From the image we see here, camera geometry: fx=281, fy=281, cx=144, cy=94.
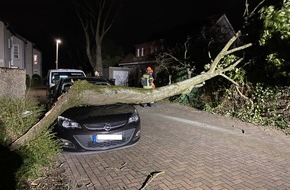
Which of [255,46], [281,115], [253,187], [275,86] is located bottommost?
[253,187]

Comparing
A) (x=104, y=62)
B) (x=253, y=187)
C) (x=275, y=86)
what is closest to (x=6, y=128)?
(x=253, y=187)

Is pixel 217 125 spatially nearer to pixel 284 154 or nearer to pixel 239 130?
pixel 239 130

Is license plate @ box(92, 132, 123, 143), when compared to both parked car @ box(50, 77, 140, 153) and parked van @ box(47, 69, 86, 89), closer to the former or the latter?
parked car @ box(50, 77, 140, 153)

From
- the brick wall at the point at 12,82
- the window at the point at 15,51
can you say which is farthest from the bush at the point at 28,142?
the window at the point at 15,51

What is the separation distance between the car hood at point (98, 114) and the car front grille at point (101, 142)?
12.3 inches

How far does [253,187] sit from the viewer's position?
15.4 feet

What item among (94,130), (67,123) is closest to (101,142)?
(94,130)

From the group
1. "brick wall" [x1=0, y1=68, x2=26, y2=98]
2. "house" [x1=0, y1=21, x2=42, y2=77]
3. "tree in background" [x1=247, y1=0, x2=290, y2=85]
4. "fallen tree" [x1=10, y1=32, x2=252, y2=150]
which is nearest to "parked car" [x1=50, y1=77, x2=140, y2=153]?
"fallen tree" [x1=10, y1=32, x2=252, y2=150]

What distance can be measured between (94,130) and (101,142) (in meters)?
0.30

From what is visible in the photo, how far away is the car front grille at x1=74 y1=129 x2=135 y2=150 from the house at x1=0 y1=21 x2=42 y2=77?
21871 millimetres

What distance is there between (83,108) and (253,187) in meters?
3.82

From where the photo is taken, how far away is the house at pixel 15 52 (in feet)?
95.2

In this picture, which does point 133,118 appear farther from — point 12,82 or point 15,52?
point 15,52

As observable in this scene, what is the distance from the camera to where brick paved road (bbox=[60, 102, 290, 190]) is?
483cm
